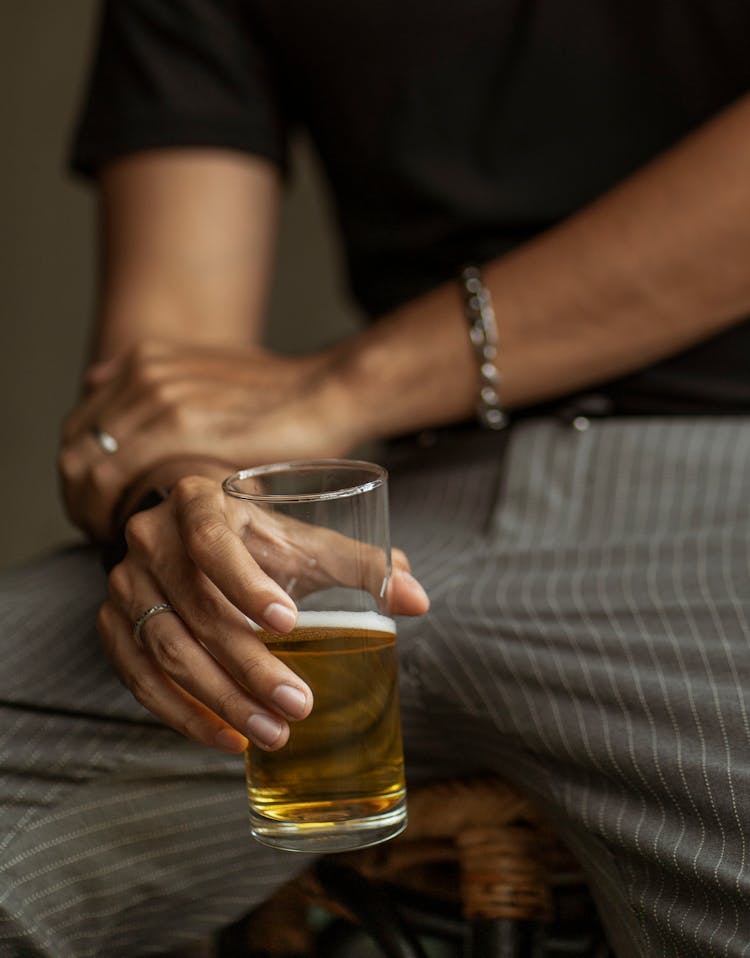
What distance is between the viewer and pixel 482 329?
983 millimetres

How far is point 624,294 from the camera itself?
95cm

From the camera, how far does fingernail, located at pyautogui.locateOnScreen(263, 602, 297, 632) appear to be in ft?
1.88

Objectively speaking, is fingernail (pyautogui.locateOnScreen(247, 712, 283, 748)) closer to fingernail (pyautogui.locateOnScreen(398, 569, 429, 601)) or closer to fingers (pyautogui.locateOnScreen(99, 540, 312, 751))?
fingers (pyautogui.locateOnScreen(99, 540, 312, 751))

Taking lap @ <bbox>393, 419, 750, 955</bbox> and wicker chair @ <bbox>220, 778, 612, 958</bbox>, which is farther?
wicker chair @ <bbox>220, 778, 612, 958</bbox>

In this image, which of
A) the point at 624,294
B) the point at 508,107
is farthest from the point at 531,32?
the point at 624,294

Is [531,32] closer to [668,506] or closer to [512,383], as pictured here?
[512,383]

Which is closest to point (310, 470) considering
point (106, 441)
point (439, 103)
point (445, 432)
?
point (106, 441)

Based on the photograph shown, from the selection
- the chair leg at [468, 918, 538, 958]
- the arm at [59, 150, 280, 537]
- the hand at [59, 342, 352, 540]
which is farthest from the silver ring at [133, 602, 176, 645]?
the arm at [59, 150, 280, 537]

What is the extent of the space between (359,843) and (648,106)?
729mm

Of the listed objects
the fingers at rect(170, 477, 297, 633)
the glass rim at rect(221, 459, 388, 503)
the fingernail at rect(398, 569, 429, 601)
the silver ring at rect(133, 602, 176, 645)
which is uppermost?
the glass rim at rect(221, 459, 388, 503)

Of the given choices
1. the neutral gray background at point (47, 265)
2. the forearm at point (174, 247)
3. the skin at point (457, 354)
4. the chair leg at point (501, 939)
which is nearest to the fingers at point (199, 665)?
the skin at point (457, 354)

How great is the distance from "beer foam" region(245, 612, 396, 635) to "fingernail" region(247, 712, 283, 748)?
0.05 metres

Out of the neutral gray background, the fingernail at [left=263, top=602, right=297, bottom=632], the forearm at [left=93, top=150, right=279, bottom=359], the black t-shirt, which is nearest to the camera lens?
the fingernail at [left=263, top=602, right=297, bottom=632]

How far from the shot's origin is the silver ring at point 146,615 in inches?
26.1
